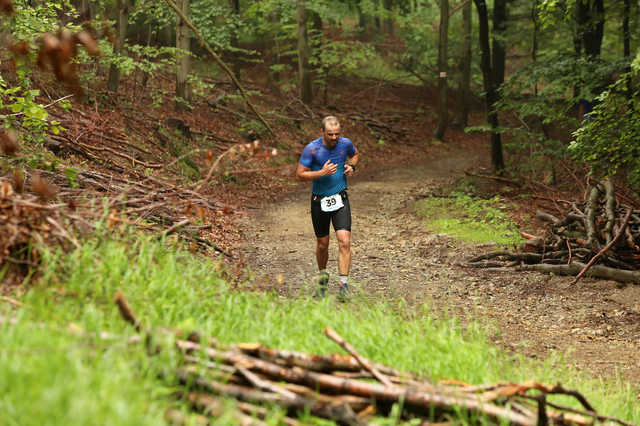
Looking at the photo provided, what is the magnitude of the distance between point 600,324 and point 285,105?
1797cm

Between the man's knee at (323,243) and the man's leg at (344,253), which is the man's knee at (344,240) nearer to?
the man's leg at (344,253)

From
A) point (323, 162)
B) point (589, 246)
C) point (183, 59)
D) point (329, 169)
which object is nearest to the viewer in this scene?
point (329, 169)

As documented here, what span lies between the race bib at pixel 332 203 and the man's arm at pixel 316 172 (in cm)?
41

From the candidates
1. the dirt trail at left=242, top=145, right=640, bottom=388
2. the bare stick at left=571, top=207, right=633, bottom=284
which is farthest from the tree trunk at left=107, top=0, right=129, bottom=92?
the bare stick at left=571, top=207, right=633, bottom=284

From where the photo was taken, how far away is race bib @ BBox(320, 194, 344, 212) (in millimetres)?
7212

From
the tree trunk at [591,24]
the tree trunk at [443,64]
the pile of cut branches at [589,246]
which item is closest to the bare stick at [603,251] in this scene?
the pile of cut branches at [589,246]

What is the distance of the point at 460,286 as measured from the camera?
8.41m

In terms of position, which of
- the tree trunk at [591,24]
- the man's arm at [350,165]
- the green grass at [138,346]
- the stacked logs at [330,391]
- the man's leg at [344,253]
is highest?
the tree trunk at [591,24]

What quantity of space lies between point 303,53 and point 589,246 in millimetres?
16944

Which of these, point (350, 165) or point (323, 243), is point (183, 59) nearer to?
Result: point (350, 165)

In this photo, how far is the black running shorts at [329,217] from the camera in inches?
286

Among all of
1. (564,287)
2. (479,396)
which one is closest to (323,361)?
(479,396)

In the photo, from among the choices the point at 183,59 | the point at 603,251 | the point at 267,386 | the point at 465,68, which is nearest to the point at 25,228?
the point at 267,386

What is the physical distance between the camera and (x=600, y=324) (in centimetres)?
682
